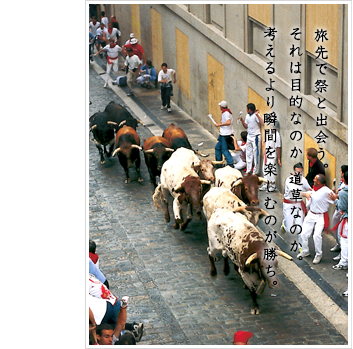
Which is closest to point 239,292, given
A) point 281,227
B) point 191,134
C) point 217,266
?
point 217,266

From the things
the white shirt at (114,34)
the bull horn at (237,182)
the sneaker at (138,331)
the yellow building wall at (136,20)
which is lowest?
the sneaker at (138,331)

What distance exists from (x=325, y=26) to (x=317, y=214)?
3.61 m

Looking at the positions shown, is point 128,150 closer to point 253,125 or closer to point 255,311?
point 253,125

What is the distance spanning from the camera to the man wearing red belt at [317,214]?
14.8 m

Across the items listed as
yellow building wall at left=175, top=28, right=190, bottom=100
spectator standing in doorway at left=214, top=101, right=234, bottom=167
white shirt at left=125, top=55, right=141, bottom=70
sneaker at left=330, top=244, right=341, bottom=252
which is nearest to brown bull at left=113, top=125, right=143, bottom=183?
spectator standing in doorway at left=214, top=101, right=234, bottom=167

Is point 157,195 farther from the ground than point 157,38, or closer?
closer

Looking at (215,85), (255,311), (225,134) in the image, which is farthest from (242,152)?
(255,311)

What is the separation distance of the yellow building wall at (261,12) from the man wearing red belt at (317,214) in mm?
4786

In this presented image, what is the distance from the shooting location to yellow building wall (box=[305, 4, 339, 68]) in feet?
49.3

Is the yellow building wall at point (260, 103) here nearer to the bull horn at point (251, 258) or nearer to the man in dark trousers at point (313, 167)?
the man in dark trousers at point (313, 167)

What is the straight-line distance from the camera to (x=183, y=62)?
81.3 ft

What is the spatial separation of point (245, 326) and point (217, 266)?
232 centimetres

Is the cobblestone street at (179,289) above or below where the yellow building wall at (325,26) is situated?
below

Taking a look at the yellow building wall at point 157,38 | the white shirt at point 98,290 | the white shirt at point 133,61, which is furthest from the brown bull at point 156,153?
the yellow building wall at point 157,38
